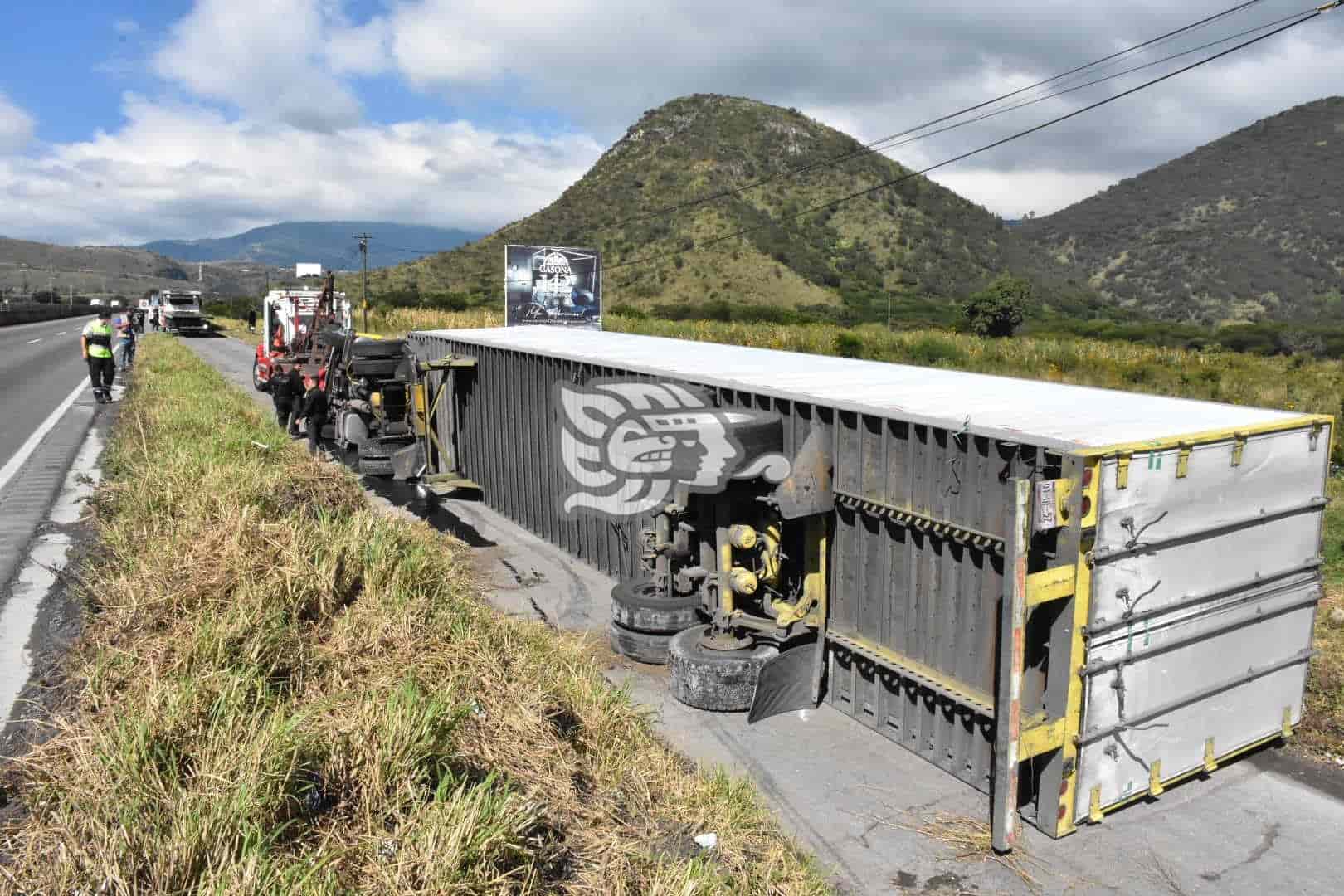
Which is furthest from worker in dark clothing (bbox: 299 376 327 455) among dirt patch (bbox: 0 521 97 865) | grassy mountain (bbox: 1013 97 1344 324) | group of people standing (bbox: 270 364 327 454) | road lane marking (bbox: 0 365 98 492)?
grassy mountain (bbox: 1013 97 1344 324)

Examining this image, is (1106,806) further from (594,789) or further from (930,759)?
(594,789)

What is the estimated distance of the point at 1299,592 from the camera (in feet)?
21.8

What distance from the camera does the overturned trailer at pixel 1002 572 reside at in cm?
557

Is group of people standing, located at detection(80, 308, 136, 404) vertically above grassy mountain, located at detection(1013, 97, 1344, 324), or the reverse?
grassy mountain, located at detection(1013, 97, 1344, 324)

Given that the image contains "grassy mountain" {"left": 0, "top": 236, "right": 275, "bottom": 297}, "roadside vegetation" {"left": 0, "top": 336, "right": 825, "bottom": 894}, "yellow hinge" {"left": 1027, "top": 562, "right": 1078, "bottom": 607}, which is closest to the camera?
"roadside vegetation" {"left": 0, "top": 336, "right": 825, "bottom": 894}

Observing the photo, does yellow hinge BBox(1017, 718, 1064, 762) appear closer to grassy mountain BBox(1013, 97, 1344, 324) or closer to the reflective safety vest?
the reflective safety vest

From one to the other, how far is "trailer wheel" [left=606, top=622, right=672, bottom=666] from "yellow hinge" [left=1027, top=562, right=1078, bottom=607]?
12.3 ft

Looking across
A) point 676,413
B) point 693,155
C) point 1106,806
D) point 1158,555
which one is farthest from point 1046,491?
point 693,155

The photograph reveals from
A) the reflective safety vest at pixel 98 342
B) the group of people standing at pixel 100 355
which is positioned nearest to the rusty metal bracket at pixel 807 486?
the group of people standing at pixel 100 355

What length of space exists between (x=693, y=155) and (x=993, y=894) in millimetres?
95765

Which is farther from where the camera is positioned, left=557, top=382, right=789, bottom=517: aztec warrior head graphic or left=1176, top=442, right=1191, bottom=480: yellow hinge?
left=557, top=382, right=789, bottom=517: aztec warrior head graphic

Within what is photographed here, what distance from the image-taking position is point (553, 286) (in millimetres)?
27344

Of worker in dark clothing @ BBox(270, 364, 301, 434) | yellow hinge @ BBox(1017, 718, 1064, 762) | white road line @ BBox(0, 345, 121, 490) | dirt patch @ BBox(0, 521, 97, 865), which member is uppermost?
worker in dark clothing @ BBox(270, 364, 301, 434)

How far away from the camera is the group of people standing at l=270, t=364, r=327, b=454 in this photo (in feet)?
55.0
